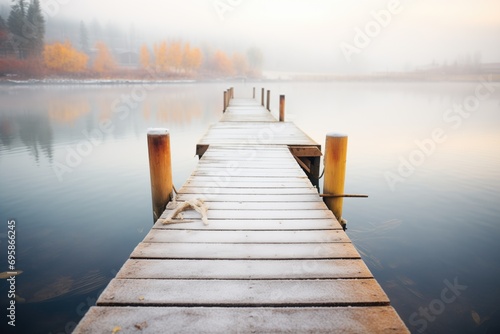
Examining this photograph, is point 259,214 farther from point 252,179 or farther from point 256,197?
point 252,179

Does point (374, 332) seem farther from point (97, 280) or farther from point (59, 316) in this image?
point (97, 280)

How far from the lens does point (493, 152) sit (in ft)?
44.1

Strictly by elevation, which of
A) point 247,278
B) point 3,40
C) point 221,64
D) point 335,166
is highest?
point 3,40

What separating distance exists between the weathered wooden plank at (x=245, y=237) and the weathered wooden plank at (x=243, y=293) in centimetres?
69

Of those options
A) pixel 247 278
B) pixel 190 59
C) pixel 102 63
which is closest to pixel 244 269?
pixel 247 278

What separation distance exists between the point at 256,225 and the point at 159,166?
1591mm

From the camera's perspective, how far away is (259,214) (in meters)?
3.79

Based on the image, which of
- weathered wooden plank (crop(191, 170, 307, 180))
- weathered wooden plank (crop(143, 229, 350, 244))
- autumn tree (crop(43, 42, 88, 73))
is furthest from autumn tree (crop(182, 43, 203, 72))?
weathered wooden plank (crop(143, 229, 350, 244))

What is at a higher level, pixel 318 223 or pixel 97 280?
pixel 318 223

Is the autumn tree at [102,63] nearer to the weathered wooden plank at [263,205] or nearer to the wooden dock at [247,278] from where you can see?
the weathered wooden plank at [263,205]

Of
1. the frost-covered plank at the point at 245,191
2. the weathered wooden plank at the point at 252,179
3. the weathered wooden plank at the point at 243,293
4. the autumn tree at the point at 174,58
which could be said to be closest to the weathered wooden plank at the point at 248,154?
the weathered wooden plank at the point at 252,179

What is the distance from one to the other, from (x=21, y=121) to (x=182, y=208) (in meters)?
22.2


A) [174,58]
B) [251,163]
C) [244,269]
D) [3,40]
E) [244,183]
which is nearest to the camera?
[244,269]

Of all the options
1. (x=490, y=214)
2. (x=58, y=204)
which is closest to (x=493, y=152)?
(x=490, y=214)
